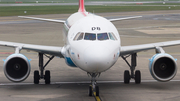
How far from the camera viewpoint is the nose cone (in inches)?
509

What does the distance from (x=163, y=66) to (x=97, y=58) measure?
4574 mm

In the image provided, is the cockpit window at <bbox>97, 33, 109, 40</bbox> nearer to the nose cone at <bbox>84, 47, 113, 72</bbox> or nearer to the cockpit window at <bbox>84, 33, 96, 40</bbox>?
the cockpit window at <bbox>84, 33, 96, 40</bbox>

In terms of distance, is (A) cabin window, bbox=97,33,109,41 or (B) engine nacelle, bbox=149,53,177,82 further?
(B) engine nacelle, bbox=149,53,177,82

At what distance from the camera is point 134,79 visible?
18.7 m

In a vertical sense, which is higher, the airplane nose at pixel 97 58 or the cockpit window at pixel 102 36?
the cockpit window at pixel 102 36

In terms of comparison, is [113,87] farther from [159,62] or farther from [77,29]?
[77,29]

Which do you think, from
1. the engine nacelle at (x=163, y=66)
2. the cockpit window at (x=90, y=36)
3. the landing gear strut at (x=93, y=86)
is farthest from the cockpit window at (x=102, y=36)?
the engine nacelle at (x=163, y=66)

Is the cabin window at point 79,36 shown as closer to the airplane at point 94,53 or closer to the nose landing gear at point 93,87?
the airplane at point 94,53

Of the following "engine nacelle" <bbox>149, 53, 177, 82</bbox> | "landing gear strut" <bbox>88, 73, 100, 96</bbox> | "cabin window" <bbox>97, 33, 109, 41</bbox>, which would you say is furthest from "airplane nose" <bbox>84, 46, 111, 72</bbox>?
"engine nacelle" <bbox>149, 53, 177, 82</bbox>

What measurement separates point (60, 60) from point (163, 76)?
11602 millimetres

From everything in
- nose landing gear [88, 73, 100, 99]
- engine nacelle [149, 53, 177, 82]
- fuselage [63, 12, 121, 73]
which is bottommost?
nose landing gear [88, 73, 100, 99]

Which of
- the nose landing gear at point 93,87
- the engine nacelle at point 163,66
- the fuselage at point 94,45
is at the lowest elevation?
the nose landing gear at point 93,87

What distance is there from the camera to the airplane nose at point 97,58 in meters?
12.9

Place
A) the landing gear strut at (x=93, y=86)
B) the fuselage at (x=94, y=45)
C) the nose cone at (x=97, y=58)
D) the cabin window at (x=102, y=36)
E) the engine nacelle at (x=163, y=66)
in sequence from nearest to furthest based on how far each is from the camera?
the nose cone at (x=97, y=58) < the fuselage at (x=94, y=45) < the cabin window at (x=102, y=36) < the landing gear strut at (x=93, y=86) < the engine nacelle at (x=163, y=66)
